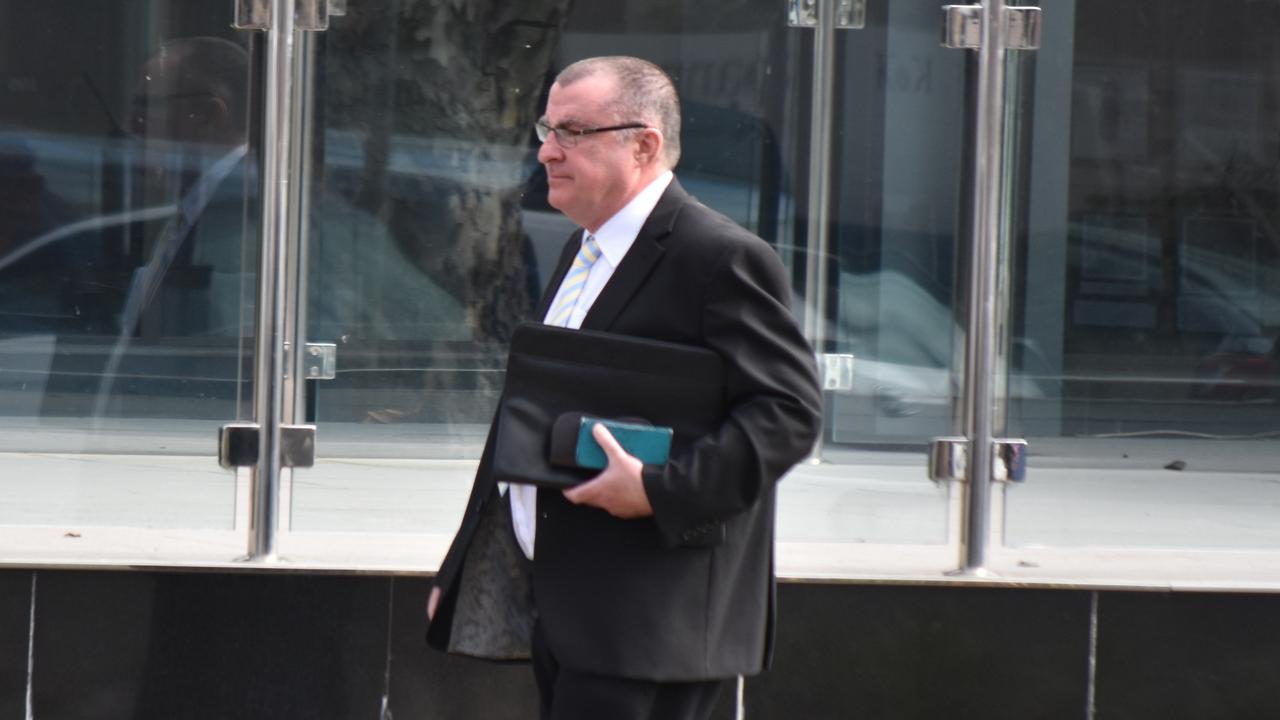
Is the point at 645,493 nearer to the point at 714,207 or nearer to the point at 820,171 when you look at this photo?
the point at 714,207

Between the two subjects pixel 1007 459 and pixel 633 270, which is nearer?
pixel 633 270

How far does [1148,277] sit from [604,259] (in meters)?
2.37

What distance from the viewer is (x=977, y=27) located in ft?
15.7

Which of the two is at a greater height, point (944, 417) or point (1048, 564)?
point (944, 417)

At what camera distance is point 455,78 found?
189 inches

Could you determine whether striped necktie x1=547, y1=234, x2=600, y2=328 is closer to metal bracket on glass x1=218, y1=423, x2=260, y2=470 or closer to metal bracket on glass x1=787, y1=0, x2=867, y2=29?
metal bracket on glass x1=218, y1=423, x2=260, y2=470

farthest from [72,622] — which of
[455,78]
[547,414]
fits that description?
[547,414]

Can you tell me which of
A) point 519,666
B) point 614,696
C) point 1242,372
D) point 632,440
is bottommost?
point 519,666

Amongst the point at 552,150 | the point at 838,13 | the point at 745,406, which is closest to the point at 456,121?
the point at 838,13

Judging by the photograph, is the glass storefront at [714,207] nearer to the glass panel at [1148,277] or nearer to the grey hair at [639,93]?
the glass panel at [1148,277]

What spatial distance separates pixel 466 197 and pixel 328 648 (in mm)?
1247

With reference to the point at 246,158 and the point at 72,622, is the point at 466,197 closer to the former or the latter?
the point at 246,158

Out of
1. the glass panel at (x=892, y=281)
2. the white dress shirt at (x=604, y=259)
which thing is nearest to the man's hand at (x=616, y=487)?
the white dress shirt at (x=604, y=259)

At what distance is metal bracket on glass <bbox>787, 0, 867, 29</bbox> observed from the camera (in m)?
4.88
